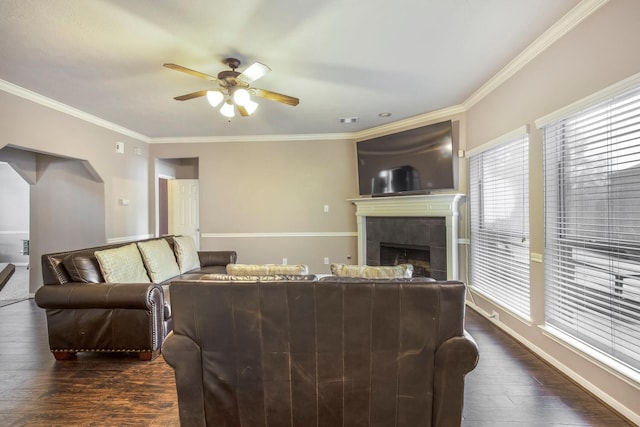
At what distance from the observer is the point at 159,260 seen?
130 inches

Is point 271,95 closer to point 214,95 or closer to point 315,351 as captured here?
point 214,95

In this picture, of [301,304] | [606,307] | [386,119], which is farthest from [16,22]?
[606,307]

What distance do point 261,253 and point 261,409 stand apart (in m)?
3.82

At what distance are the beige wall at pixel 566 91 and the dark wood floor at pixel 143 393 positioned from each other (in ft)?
0.49

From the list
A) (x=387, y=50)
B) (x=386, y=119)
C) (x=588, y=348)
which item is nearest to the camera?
(x=588, y=348)

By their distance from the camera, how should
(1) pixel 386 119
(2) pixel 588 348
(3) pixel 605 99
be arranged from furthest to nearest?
1. (1) pixel 386 119
2. (2) pixel 588 348
3. (3) pixel 605 99

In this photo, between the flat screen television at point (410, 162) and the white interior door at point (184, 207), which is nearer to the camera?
the flat screen television at point (410, 162)

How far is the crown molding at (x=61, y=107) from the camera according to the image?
305cm

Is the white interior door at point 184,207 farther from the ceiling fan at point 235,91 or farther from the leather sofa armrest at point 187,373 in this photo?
the leather sofa armrest at point 187,373

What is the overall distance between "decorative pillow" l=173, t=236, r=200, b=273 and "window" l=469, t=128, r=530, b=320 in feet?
12.3

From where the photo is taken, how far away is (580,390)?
79.4 inches

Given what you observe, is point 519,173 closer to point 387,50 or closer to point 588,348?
point 588,348

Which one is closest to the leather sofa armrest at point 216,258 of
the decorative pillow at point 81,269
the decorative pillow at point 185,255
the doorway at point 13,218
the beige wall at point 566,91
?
the decorative pillow at point 185,255

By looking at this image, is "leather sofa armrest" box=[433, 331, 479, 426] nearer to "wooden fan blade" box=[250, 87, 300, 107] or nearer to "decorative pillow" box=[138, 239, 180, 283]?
"wooden fan blade" box=[250, 87, 300, 107]
